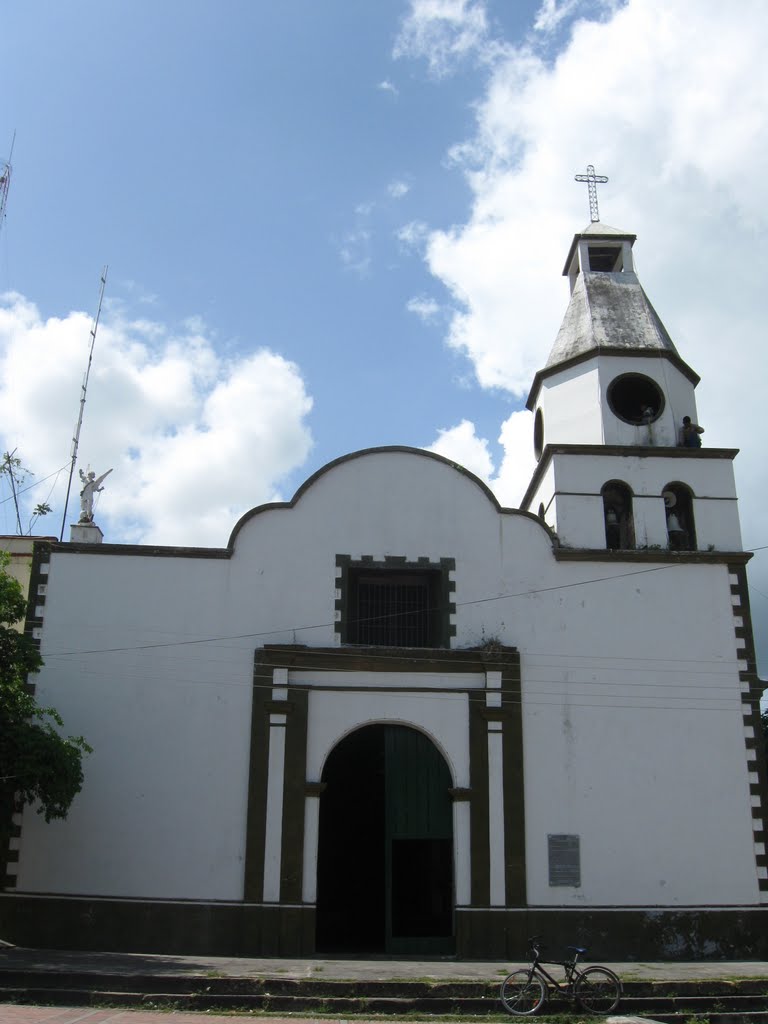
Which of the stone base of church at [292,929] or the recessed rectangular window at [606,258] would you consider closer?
the stone base of church at [292,929]

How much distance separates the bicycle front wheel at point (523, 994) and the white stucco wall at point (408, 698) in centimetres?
403

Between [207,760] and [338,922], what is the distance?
482 cm

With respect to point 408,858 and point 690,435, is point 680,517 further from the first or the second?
point 408,858

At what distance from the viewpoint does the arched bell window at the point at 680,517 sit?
17703 millimetres

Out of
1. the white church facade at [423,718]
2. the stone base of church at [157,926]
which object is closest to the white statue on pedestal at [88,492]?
the white church facade at [423,718]

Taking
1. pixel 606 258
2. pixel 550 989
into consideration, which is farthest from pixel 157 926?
pixel 606 258

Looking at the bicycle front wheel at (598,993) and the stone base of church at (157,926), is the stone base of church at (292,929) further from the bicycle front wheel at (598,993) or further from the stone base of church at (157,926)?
the bicycle front wheel at (598,993)

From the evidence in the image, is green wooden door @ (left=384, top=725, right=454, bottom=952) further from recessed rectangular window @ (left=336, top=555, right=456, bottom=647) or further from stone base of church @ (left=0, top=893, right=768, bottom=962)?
recessed rectangular window @ (left=336, top=555, right=456, bottom=647)

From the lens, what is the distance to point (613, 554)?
16.9 meters

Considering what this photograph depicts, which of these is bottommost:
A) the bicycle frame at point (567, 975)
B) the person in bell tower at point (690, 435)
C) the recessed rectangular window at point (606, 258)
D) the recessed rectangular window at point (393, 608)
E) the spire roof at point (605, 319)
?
the bicycle frame at point (567, 975)

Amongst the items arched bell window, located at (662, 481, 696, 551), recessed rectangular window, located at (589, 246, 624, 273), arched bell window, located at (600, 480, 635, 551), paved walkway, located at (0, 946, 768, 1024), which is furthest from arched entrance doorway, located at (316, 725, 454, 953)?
recessed rectangular window, located at (589, 246, 624, 273)

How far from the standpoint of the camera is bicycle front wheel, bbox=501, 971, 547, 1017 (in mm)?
10969

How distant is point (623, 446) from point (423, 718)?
6.37m

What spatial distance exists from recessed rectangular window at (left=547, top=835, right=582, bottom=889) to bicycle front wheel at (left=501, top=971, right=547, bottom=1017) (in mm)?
4139
